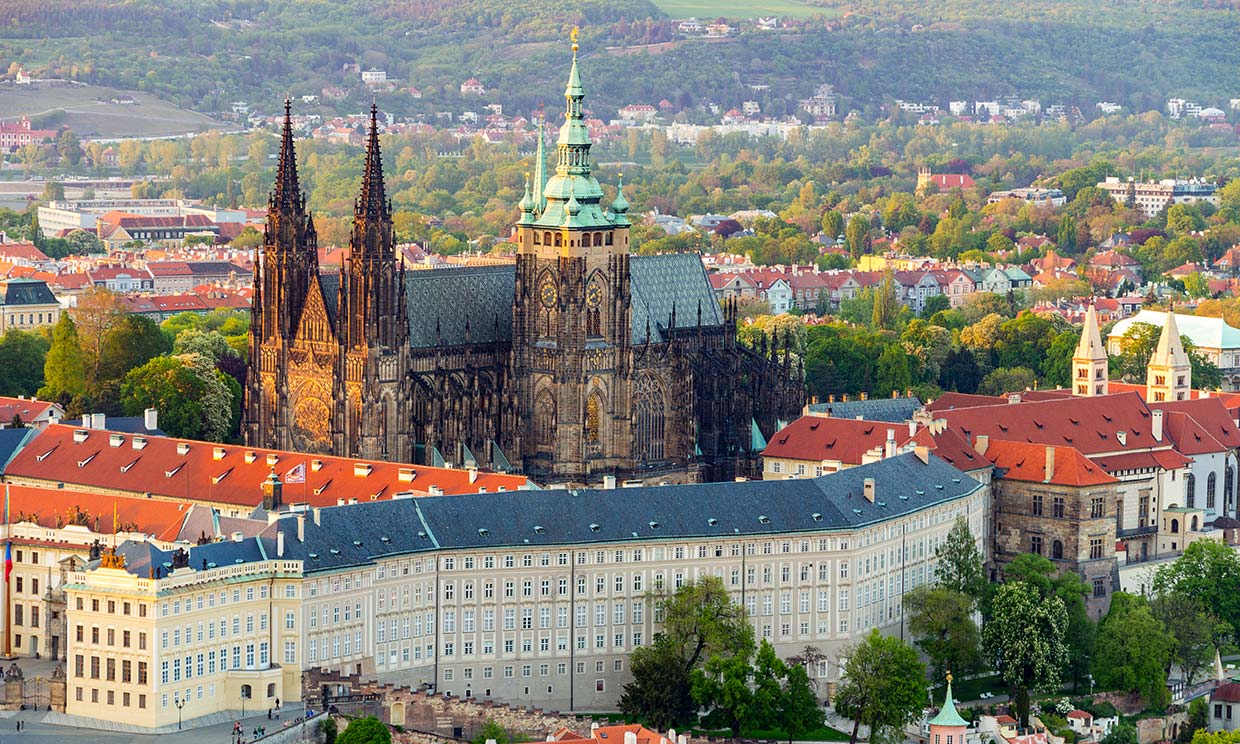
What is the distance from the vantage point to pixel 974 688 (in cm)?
14800

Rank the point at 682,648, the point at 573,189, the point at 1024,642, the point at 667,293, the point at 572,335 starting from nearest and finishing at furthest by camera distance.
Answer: the point at 682,648, the point at 1024,642, the point at 572,335, the point at 573,189, the point at 667,293

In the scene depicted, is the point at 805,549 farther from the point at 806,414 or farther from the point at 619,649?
the point at 806,414

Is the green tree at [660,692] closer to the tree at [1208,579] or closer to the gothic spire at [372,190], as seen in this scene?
the tree at [1208,579]

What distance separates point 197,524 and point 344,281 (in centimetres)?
2761

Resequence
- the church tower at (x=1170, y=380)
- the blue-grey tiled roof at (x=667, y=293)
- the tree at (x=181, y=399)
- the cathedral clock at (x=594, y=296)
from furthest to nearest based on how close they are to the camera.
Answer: the church tower at (x=1170, y=380)
the tree at (x=181, y=399)
the blue-grey tiled roof at (x=667, y=293)
the cathedral clock at (x=594, y=296)

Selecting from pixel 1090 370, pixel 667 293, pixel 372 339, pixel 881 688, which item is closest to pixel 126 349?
pixel 667 293

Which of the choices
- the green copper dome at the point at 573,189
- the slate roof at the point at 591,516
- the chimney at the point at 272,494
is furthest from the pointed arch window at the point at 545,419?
the chimney at the point at 272,494

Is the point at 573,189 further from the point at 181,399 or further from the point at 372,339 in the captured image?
the point at 181,399

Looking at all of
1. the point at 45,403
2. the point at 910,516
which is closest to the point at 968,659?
the point at 910,516

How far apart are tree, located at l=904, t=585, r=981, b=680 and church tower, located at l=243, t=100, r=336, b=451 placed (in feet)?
110

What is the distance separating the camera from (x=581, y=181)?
172 m

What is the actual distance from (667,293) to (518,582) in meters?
42.7

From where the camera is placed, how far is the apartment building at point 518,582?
12731 centimetres

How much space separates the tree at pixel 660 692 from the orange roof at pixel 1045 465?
3541cm
